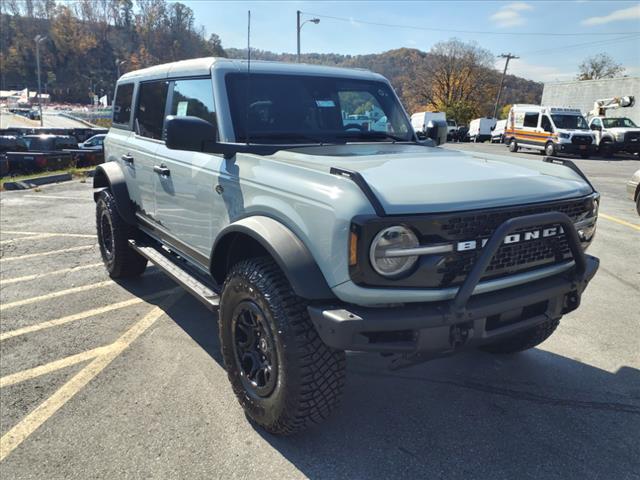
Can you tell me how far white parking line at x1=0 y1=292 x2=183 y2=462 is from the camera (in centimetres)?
284

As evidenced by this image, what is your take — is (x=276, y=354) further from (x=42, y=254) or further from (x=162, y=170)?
(x=42, y=254)

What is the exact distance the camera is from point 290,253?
242 cm

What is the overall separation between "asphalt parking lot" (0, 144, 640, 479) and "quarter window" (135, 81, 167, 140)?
162 centimetres

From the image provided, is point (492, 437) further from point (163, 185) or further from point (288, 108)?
point (163, 185)

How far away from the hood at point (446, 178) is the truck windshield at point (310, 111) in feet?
1.19

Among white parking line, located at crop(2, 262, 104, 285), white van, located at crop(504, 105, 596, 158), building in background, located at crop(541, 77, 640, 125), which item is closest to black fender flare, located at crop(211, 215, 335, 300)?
white parking line, located at crop(2, 262, 104, 285)

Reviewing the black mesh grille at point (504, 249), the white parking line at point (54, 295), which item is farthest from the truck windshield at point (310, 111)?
the white parking line at point (54, 295)

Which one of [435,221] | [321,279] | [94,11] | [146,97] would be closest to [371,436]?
[321,279]

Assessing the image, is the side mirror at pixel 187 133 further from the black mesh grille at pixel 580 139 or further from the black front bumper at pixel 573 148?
the black mesh grille at pixel 580 139

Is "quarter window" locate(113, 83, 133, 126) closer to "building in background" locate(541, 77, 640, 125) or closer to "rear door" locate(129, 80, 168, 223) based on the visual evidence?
"rear door" locate(129, 80, 168, 223)

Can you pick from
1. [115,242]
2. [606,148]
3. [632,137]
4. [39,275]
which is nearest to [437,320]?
[115,242]

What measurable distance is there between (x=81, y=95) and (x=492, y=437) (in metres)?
159

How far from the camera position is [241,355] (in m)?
2.94

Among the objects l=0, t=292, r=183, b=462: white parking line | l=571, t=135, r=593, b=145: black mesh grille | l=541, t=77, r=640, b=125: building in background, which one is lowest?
l=0, t=292, r=183, b=462: white parking line
